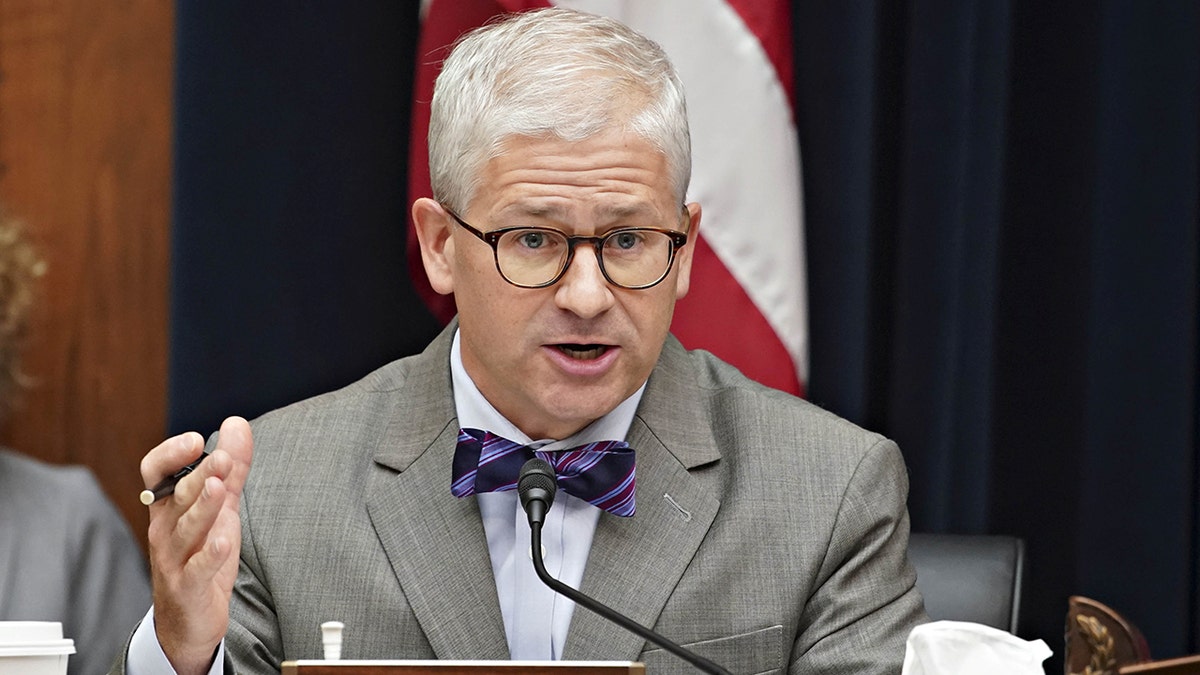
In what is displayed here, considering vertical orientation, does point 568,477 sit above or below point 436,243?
below

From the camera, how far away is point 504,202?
1.82 metres

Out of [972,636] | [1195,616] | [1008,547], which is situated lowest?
[1195,616]

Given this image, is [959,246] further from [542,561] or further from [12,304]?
[12,304]

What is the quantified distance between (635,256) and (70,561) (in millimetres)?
1268

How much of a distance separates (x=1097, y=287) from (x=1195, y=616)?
60 cm

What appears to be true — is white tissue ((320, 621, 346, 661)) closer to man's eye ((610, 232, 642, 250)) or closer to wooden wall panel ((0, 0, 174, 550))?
man's eye ((610, 232, 642, 250))

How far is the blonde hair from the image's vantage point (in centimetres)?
260

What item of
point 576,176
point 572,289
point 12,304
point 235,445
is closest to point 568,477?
point 572,289

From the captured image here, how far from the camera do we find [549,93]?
1.80m

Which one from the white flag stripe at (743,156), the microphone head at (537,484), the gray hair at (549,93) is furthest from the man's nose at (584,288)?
the white flag stripe at (743,156)

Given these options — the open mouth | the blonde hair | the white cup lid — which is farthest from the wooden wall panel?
the white cup lid

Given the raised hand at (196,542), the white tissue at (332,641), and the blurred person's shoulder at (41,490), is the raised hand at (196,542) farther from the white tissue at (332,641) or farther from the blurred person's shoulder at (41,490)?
the blurred person's shoulder at (41,490)

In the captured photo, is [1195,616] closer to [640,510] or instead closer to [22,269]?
[640,510]

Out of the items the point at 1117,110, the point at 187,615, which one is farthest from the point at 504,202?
the point at 1117,110
